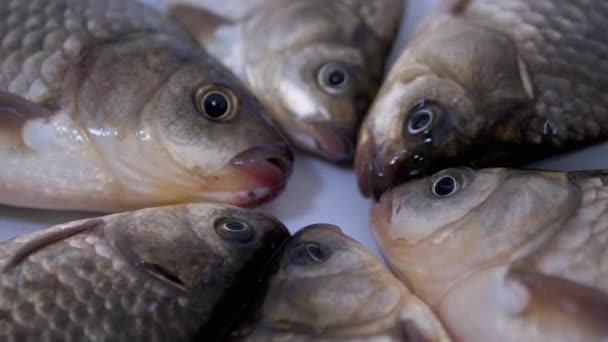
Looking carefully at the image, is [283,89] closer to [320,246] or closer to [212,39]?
[212,39]

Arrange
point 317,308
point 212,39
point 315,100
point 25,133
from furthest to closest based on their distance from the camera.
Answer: point 212,39 → point 315,100 → point 25,133 → point 317,308

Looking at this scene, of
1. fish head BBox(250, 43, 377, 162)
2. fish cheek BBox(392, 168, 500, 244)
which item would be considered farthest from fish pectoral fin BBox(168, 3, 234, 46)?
fish cheek BBox(392, 168, 500, 244)

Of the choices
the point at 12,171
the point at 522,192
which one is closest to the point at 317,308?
the point at 522,192

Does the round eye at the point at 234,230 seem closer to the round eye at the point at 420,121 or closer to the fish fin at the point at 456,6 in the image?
the round eye at the point at 420,121

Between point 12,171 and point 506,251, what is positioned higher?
point 12,171

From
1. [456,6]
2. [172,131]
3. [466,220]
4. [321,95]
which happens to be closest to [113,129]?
[172,131]

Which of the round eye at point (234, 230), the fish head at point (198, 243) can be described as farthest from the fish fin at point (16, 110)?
the round eye at point (234, 230)

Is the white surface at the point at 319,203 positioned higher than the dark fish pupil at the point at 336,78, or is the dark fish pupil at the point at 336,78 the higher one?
the dark fish pupil at the point at 336,78
